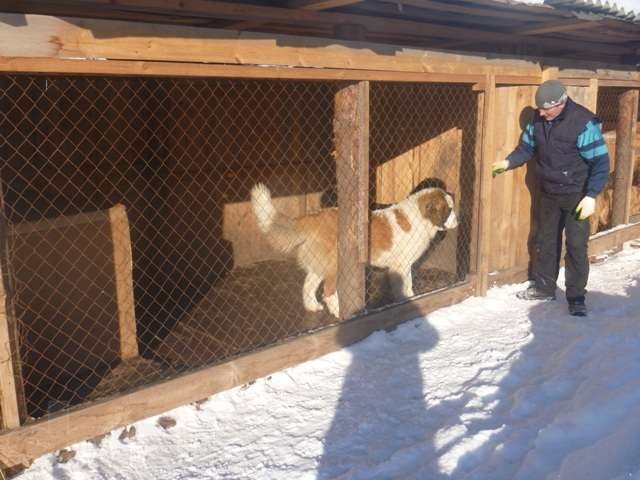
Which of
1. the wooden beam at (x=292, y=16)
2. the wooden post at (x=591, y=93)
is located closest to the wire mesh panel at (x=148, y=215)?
the wooden beam at (x=292, y=16)

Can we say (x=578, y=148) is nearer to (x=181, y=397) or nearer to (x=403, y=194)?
(x=403, y=194)

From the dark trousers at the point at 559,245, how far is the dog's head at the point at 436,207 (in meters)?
0.83

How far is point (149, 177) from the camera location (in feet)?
23.0

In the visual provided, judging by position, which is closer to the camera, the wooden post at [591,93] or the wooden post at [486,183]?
the wooden post at [486,183]

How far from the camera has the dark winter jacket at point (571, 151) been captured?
4.57 meters

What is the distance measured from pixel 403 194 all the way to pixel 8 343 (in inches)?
196

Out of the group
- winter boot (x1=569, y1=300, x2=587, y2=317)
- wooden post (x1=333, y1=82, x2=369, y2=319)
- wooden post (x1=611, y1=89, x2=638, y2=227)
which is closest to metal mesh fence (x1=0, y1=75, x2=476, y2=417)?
wooden post (x1=333, y1=82, x2=369, y2=319)

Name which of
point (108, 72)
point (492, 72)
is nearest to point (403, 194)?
point (492, 72)

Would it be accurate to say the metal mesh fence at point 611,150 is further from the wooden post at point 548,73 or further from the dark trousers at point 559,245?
the dark trousers at point 559,245

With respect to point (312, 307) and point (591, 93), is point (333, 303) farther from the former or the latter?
point (591, 93)

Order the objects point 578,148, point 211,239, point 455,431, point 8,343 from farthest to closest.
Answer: point 211,239 → point 578,148 → point 455,431 → point 8,343

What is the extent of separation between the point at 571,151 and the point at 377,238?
5.86 ft

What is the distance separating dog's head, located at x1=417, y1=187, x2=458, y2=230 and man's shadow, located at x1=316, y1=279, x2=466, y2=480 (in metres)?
1.29

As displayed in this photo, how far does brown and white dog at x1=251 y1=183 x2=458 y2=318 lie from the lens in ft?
16.0
